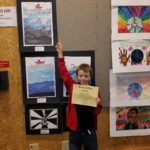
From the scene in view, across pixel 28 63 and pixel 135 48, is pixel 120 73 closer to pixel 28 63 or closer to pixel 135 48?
pixel 135 48

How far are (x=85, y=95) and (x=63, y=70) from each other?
29cm

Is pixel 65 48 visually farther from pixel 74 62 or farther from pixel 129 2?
pixel 129 2

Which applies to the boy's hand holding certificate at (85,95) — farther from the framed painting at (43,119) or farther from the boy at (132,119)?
the boy at (132,119)

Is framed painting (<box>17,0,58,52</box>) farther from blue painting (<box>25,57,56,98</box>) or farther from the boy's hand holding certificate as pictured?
the boy's hand holding certificate

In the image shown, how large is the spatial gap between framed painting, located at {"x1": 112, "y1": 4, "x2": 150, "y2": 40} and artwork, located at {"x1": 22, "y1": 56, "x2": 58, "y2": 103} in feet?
2.02

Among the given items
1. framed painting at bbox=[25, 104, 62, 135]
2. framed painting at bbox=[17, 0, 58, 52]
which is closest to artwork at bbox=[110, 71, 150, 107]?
framed painting at bbox=[25, 104, 62, 135]

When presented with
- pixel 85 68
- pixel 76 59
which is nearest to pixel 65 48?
pixel 76 59

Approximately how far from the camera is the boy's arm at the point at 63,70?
98.3 inches

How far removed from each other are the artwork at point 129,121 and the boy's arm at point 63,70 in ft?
1.68

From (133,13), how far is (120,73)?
531mm

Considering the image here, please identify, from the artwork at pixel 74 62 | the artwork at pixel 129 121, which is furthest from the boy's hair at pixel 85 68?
the artwork at pixel 129 121

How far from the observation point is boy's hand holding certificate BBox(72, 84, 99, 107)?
2434 mm

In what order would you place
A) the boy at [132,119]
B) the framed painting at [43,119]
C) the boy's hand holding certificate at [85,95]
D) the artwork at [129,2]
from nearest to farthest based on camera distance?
the boy's hand holding certificate at [85,95] → the artwork at [129,2] → the framed painting at [43,119] → the boy at [132,119]

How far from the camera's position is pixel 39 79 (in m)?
2.61
